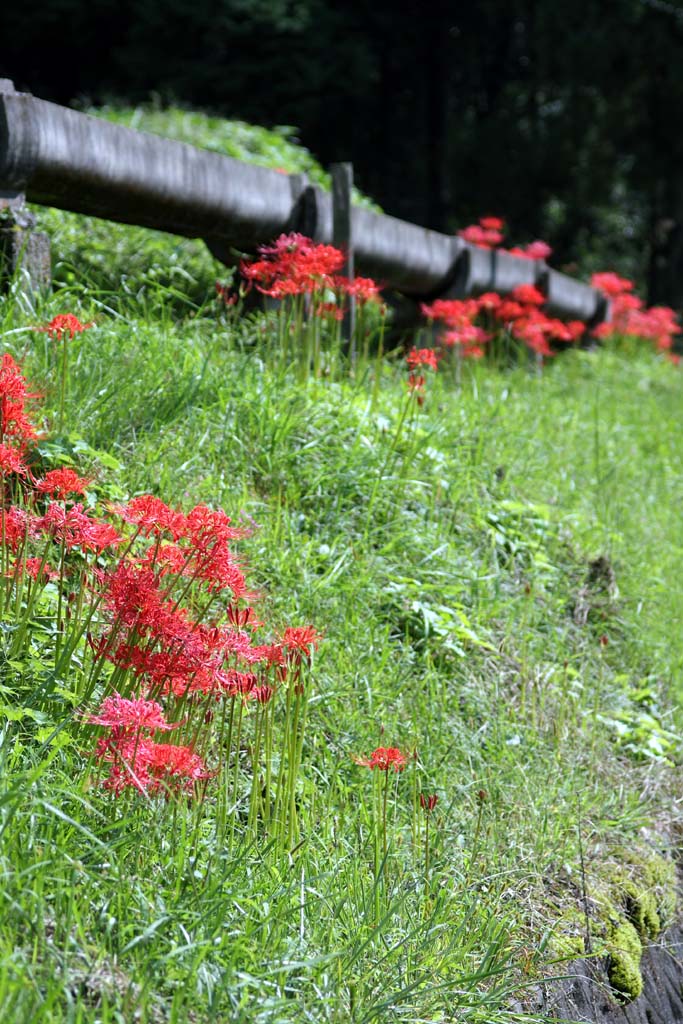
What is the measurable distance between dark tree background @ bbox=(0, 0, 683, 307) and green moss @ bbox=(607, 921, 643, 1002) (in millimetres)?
15156

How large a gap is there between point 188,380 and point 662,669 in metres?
1.99

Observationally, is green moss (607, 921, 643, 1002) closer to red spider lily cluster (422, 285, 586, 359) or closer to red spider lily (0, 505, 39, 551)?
red spider lily (0, 505, 39, 551)

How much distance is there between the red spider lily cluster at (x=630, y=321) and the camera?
10252mm

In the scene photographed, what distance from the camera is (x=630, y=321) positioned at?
1075cm

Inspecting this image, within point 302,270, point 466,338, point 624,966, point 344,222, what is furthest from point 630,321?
point 624,966

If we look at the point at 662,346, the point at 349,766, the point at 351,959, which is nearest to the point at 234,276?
the point at 349,766

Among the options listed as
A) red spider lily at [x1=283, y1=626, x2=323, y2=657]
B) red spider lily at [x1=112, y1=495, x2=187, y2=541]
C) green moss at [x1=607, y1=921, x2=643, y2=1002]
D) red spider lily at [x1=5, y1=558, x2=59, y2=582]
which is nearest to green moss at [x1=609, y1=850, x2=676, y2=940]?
green moss at [x1=607, y1=921, x2=643, y2=1002]

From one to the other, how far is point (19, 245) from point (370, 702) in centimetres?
220

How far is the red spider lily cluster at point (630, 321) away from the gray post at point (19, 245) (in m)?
6.37

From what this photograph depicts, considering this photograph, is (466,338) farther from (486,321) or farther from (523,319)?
(486,321)

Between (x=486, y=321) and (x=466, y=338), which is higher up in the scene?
(x=466, y=338)

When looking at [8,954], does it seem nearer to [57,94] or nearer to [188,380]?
[188,380]

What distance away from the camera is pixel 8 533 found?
286cm

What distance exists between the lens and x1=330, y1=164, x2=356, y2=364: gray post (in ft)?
20.0
